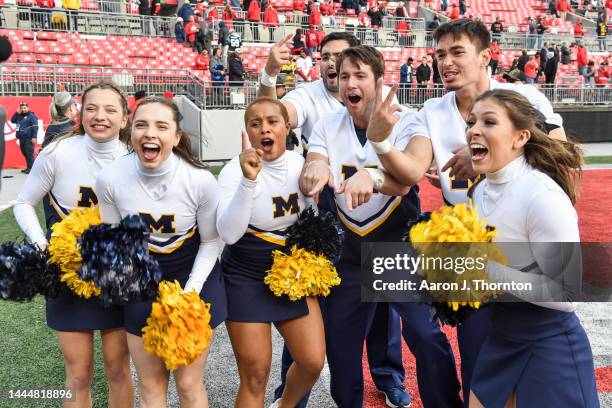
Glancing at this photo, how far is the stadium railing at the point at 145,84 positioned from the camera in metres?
14.1

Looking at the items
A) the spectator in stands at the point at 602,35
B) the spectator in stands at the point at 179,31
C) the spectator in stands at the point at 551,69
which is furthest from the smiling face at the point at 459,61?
the spectator in stands at the point at 602,35

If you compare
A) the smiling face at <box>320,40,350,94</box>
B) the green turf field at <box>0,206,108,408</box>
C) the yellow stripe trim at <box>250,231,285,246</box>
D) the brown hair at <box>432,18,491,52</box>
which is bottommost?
the green turf field at <box>0,206,108,408</box>

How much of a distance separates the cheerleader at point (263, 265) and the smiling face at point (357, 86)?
1.08 feet

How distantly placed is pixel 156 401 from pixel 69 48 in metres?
16.2

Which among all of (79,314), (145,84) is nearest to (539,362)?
(79,314)

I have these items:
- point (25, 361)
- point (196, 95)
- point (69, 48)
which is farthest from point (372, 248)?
point (69, 48)

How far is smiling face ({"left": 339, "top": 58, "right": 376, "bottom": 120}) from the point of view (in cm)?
298

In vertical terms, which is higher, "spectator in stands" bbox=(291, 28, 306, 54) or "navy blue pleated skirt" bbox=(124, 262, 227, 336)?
"spectator in stands" bbox=(291, 28, 306, 54)

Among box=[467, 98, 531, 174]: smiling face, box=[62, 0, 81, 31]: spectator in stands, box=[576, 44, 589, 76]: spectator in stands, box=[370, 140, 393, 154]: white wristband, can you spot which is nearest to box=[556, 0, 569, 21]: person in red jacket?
box=[576, 44, 589, 76]: spectator in stands

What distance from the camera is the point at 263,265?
114 inches

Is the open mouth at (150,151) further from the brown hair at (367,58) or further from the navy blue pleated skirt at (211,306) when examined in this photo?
the brown hair at (367,58)

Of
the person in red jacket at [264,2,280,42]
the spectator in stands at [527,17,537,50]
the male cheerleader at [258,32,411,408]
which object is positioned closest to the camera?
the male cheerleader at [258,32,411,408]

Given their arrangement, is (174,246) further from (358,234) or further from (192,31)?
(192,31)

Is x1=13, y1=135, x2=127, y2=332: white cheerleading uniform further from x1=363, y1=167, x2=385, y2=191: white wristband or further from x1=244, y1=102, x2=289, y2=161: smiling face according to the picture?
x1=363, y1=167, x2=385, y2=191: white wristband
